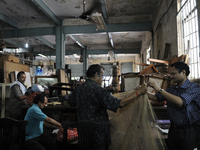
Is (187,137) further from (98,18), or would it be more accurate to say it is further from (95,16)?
(98,18)

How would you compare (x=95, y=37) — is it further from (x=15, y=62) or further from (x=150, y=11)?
(x=15, y=62)

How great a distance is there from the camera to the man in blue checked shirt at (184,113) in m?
1.78

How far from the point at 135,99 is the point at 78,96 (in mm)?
733

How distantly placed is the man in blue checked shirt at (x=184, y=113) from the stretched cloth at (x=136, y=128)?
22 cm

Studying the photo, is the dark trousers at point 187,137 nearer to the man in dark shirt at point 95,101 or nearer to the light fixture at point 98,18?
the man in dark shirt at point 95,101

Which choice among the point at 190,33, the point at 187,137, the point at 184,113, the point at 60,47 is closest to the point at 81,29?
the point at 60,47

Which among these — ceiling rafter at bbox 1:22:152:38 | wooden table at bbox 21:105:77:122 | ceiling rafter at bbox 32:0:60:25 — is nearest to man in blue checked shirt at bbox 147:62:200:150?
wooden table at bbox 21:105:77:122

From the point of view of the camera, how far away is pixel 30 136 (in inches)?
100

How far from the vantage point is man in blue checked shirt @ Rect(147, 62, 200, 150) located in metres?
1.78

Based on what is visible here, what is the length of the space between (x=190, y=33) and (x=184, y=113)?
262 cm

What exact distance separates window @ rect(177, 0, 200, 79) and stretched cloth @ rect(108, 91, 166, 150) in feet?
6.41

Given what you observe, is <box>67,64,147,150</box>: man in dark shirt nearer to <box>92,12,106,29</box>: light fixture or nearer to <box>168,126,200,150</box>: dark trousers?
<box>168,126,200,150</box>: dark trousers

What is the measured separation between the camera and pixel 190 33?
12.3 feet

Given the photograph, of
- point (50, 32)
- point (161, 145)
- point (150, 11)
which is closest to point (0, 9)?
point (50, 32)
